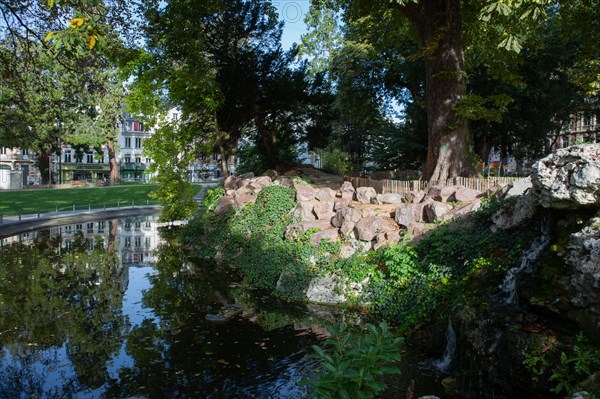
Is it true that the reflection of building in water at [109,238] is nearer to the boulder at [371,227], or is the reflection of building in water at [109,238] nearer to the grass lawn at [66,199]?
the grass lawn at [66,199]

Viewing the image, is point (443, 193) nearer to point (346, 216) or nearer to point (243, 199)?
point (346, 216)

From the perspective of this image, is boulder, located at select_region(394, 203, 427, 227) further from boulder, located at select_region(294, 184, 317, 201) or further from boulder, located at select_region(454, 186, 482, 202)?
boulder, located at select_region(294, 184, 317, 201)

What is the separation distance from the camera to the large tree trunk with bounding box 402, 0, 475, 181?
17875mm

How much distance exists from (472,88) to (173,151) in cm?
2068

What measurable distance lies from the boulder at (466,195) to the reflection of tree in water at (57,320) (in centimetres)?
1032

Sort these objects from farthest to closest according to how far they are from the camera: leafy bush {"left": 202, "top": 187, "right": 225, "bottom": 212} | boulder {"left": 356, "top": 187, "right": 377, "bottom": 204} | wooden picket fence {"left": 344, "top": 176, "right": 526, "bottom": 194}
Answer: leafy bush {"left": 202, "top": 187, "right": 225, "bottom": 212}
boulder {"left": 356, "top": 187, "right": 377, "bottom": 204}
wooden picket fence {"left": 344, "top": 176, "right": 526, "bottom": 194}

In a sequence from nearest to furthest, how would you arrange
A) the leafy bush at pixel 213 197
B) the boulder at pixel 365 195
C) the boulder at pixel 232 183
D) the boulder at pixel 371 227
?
the boulder at pixel 371 227 < the boulder at pixel 365 195 < the leafy bush at pixel 213 197 < the boulder at pixel 232 183

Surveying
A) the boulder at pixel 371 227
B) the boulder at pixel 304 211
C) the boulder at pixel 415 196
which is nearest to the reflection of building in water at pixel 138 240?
the boulder at pixel 304 211

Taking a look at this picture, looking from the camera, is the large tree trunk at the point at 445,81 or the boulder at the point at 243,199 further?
the boulder at the point at 243,199

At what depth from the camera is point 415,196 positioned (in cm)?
1669

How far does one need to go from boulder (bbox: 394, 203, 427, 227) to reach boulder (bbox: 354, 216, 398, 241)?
277mm

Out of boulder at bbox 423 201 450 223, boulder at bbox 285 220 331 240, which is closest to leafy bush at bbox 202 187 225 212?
boulder at bbox 285 220 331 240

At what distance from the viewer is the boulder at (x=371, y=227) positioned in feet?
47.0

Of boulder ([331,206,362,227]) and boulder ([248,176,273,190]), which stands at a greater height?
boulder ([248,176,273,190])
